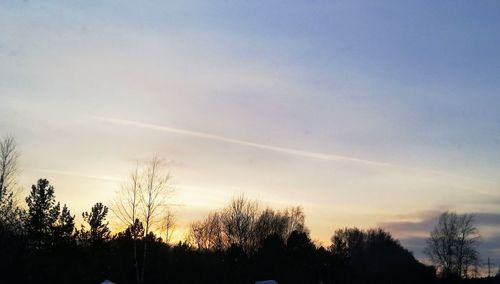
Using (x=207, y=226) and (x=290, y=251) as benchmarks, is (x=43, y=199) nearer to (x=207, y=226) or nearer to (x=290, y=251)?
(x=290, y=251)

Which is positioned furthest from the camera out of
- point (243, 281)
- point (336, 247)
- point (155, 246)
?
point (336, 247)

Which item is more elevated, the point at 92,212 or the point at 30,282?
the point at 92,212

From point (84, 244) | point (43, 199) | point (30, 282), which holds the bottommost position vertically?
point (30, 282)

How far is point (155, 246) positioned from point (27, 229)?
1324cm

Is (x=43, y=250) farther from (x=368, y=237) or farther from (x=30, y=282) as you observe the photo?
(x=368, y=237)

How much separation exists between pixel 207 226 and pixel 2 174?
48.5m

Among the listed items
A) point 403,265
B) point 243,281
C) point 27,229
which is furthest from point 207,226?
point 27,229

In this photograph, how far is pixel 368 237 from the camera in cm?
12369

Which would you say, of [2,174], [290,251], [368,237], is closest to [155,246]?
[2,174]

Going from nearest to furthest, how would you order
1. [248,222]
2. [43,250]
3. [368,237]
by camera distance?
[43,250], [248,222], [368,237]

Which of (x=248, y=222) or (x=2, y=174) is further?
(x=248, y=222)

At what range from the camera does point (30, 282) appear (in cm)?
4091

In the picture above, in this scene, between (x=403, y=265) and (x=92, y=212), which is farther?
(x=403, y=265)

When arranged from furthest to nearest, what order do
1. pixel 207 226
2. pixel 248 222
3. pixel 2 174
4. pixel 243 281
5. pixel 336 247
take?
pixel 336 247 < pixel 207 226 < pixel 248 222 < pixel 243 281 < pixel 2 174
